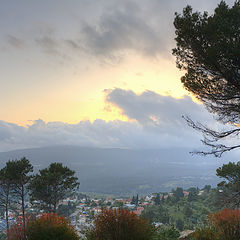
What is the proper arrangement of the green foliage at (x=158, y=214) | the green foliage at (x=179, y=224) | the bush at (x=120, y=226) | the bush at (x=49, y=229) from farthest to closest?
the green foliage at (x=158, y=214) → the green foliage at (x=179, y=224) → the bush at (x=49, y=229) → the bush at (x=120, y=226)

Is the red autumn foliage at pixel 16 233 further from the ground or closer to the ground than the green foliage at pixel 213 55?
closer to the ground

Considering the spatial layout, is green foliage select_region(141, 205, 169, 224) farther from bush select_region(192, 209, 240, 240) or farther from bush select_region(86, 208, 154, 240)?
bush select_region(86, 208, 154, 240)

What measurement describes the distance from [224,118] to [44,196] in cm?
1530

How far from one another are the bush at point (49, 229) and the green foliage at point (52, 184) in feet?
34.0

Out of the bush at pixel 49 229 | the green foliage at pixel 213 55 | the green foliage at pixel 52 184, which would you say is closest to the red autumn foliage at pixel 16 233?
the bush at pixel 49 229

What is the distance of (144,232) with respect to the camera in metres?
6.98

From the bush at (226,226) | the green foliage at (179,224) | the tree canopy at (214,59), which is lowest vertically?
the green foliage at (179,224)

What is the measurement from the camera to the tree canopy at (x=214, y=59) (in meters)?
7.41

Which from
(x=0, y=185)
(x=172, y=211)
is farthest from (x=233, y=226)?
(x=172, y=211)

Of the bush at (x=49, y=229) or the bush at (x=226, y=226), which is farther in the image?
the bush at (x=226, y=226)

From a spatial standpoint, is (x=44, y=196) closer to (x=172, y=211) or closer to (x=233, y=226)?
(x=233, y=226)

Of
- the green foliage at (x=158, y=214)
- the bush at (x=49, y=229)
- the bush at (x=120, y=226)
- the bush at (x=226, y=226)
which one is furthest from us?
the green foliage at (x=158, y=214)

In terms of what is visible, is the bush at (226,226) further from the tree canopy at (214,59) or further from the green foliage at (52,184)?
the green foliage at (52,184)

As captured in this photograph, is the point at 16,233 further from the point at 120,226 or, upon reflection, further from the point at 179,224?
the point at 179,224
